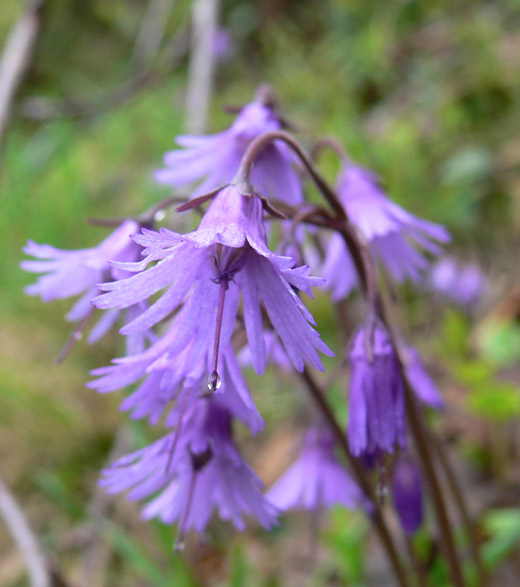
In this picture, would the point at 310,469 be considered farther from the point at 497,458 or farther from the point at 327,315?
the point at 327,315

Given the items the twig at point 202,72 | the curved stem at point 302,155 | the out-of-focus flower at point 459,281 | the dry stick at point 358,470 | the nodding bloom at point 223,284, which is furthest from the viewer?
the out-of-focus flower at point 459,281

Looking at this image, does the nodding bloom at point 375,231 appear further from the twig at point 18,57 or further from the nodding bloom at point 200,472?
the twig at point 18,57

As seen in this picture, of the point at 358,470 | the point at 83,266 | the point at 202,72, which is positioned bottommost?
the point at 358,470

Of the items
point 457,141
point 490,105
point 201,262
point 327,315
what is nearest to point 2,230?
point 327,315

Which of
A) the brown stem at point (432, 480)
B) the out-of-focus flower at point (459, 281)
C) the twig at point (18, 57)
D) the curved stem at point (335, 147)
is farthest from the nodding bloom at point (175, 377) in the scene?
the out-of-focus flower at point (459, 281)

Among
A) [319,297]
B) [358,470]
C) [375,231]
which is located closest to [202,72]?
[319,297]

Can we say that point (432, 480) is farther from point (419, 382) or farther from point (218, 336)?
point (218, 336)

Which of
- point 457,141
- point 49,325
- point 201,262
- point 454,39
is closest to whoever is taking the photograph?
point 201,262
